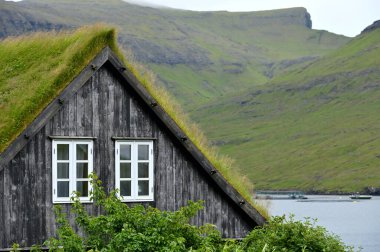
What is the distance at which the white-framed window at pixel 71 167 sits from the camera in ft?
84.2

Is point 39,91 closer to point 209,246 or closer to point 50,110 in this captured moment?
point 50,110

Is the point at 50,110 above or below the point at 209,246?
above

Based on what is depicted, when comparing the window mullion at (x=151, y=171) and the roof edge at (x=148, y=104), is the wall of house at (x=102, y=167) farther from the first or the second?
the roof edge at (x=148, y=104)

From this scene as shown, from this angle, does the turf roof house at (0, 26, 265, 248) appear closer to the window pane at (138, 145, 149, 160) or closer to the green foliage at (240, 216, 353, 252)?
the window pane at (138, 145, 149, 160)

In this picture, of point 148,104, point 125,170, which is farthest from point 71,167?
point 148,104

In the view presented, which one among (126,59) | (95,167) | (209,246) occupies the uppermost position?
(126,59)

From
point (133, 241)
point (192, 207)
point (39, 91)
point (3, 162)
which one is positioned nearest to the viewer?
point (133, 241)

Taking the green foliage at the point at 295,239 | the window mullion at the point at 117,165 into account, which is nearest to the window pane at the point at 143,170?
the window mullion at the point at 117,165

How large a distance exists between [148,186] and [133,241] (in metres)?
7.46

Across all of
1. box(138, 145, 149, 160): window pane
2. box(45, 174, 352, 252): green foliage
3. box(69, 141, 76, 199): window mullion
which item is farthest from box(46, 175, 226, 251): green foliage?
box(138, 145, 149, 160): window pane

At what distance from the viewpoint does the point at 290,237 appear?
23.1 meters

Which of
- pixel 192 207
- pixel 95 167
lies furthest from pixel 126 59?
pixel 192 207

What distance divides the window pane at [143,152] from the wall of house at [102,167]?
1.05 feet

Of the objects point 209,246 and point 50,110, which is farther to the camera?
point 50,110
